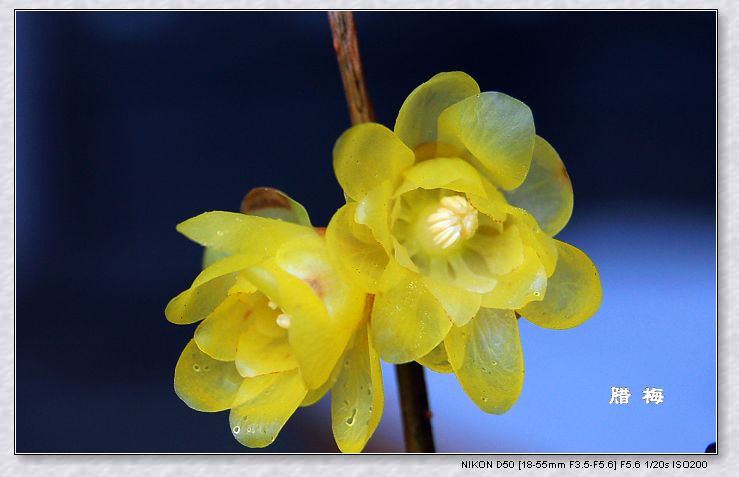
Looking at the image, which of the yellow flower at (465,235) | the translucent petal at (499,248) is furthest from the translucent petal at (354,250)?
the translucent petal at (499,248)

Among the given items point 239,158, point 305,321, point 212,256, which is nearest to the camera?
point 305,321

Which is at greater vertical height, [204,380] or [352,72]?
[352,72]

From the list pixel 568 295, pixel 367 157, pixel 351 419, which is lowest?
pixel 351 419

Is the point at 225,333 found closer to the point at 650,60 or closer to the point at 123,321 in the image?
the point at 123,321

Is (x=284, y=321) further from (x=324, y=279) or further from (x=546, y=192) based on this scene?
(x=546, y=192)

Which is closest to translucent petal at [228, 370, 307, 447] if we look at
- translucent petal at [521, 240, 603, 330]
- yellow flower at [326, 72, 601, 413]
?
yellow flower at [326, 72, 601, 413]

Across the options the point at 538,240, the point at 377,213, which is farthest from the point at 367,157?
the point at 538,240

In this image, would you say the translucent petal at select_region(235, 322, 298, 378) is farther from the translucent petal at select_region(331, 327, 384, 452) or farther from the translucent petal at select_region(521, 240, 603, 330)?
the translucent petal at select_region(521, 240, 603, 330)
